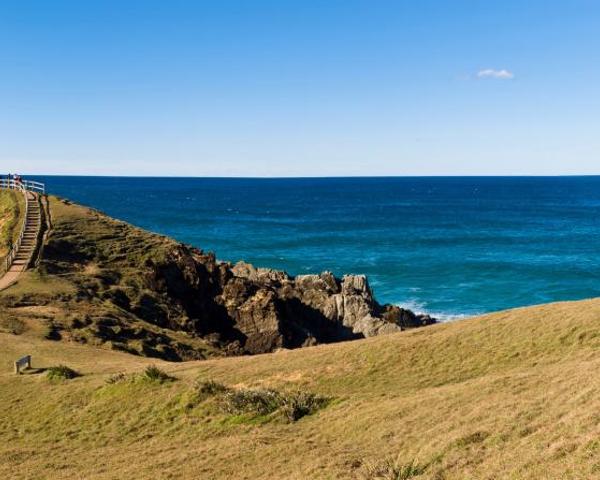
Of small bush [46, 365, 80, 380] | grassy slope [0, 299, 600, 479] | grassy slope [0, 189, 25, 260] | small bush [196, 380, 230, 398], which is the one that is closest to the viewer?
grassy slope [0, 299, 600, 479]

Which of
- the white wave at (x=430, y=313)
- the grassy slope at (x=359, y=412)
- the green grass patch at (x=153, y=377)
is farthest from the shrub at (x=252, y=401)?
the white wave at (x=430, y=313)

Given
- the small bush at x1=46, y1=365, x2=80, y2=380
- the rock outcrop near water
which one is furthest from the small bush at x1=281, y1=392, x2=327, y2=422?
the rock outcrop near water

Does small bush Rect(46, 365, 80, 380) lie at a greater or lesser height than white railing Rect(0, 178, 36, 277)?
lesser

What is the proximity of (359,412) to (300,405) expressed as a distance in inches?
92.0

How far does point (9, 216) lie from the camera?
2318 inches

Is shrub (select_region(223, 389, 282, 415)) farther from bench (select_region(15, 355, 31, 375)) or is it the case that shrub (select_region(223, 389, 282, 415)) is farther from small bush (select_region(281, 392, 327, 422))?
bench (select_region(15, 355, 31, 375))

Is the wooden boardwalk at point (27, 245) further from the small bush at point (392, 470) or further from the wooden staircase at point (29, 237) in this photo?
the small bush at point (392, 470)

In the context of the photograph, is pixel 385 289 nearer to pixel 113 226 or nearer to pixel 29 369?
pixel 113 226

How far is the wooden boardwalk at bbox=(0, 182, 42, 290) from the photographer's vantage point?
44469 mm

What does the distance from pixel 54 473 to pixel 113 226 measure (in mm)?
44137

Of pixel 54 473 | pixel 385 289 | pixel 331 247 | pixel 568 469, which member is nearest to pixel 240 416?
pixel 54 473

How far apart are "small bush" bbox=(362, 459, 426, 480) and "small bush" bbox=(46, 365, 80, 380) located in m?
16.9

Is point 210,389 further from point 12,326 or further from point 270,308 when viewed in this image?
point 270,308

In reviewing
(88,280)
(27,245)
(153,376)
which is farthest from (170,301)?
(153,376)
